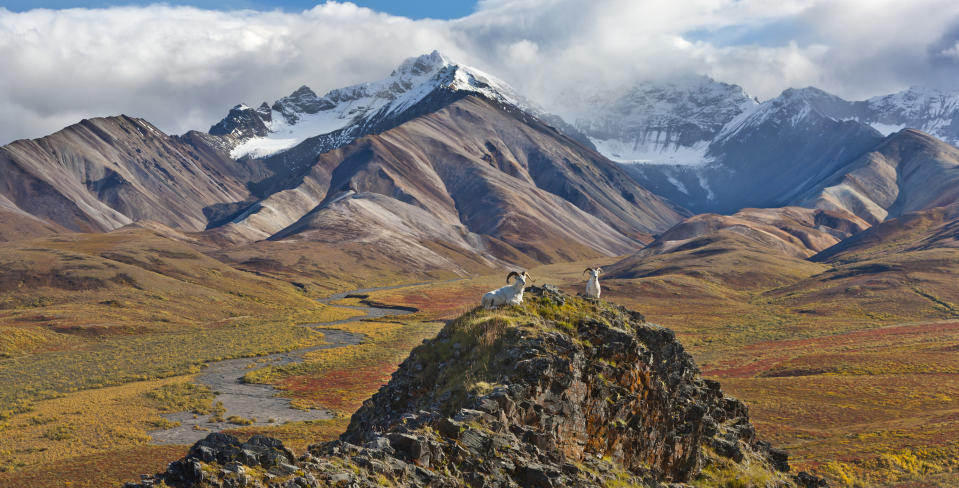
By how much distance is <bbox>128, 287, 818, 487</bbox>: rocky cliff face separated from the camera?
12.9 metres

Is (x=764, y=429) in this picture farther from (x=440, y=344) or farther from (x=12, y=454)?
(x=12, y=454)

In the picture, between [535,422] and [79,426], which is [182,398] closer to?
[79,426]

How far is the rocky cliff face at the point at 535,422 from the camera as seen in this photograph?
42.5ft

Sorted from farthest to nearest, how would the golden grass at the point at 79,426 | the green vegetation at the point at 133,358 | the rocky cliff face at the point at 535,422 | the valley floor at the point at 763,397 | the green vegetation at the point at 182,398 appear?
the green vegetation at the point at 133,358 → the green vegetation at the point at 182,398 → the golden grass at the point at 79,426 → the valley floor at the point at 763,397 → the rocky cliff face at the point at 535,422

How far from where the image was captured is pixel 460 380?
18.8 m

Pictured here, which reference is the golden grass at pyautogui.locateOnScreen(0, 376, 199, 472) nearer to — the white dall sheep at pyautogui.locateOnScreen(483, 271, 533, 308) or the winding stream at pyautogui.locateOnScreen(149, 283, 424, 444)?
the winding stream at pyautogui.locateOnScreen(149, 283, 424, 444)

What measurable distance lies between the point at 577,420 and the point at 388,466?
688 centimetres

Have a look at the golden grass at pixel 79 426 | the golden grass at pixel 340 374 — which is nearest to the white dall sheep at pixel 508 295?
the golden grass at pixel 79 426

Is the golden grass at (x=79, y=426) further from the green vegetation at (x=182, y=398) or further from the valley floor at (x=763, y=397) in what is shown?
the green vegetation at (x=182, y=398)

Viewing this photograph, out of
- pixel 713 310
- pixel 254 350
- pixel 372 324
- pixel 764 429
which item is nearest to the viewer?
pixel 764 429

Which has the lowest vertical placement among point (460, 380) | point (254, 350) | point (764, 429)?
point (254, 350)

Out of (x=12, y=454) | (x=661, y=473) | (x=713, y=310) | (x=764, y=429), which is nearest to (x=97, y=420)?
(x=12, y=454)

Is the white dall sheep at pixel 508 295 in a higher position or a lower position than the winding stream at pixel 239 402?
higher

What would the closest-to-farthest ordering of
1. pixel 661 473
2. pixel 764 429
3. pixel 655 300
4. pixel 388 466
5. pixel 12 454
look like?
pixel 388 466 → pixel 661 473 → pixel 12 454 → pixel 764 429 → pixel 655 300
